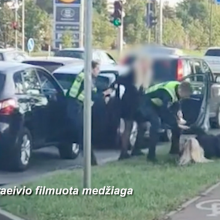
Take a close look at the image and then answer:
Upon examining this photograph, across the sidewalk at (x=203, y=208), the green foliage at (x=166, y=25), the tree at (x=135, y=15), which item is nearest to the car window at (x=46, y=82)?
the green foliage at (x=166, y=25)

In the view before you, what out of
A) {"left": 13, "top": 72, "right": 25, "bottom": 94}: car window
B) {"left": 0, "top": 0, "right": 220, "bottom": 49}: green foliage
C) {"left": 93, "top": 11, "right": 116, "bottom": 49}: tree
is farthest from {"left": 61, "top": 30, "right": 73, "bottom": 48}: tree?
{"left": 13, "top": 72, "right": 25, "bottom": 94}: car window

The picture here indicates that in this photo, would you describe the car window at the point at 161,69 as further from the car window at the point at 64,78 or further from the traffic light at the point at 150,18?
the traffic light at the point at 150,18

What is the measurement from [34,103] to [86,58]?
3.27 m

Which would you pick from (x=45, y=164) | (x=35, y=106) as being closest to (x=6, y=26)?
(x=45, y=164)

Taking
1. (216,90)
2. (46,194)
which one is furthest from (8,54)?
(46,194)

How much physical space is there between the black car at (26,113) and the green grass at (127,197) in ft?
3.27

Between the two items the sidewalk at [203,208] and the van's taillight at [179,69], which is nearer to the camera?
the sidewalk at [203,208]

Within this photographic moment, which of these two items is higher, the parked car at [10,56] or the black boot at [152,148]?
the parked car at [10,56]

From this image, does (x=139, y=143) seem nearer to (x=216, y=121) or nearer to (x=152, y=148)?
(x=152, y=148)

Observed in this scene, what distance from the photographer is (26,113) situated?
11727 millimetres

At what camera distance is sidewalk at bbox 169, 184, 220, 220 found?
8.24m

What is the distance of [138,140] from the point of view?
13477 millimetres

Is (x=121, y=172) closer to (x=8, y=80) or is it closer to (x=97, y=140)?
(x=8, y=80)

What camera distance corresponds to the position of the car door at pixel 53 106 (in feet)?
40.9
